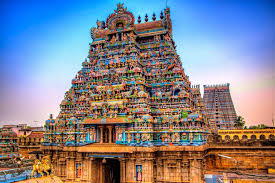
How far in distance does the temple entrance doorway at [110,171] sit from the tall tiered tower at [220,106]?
5013 cm

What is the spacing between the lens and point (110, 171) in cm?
2662

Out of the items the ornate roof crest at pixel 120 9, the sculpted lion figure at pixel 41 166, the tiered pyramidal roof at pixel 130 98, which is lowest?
the sculpted lion figure at pixel 41 166

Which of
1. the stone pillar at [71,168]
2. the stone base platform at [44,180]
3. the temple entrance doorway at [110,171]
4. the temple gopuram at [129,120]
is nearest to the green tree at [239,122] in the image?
the temple gopuram at [129,120]

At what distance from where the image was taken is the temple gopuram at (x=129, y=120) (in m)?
22.1

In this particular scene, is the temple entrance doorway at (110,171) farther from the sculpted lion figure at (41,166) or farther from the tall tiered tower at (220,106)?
the tall tiered tower at (220,106)

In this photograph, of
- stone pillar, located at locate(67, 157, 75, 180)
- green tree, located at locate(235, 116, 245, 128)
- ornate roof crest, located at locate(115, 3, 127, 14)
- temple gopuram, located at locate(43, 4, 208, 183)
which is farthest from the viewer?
green tree, located at locate(235, 116, 245, 128)

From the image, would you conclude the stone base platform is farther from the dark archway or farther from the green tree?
the green tree

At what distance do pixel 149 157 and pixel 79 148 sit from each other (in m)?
7.08

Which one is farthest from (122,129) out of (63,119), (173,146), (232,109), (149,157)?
(232,109)

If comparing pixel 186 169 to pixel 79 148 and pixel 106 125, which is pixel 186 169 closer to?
pixel 106 125

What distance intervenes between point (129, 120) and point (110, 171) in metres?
7.77

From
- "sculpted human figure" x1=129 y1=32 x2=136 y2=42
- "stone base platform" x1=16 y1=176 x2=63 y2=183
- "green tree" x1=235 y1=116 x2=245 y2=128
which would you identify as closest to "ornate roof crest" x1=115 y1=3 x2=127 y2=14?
"sculpted human figure" x1=129 y1=32 x2=136 y2=42

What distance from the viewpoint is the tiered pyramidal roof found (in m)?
22.8

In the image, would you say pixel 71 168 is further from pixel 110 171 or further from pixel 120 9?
pixel 120 9
